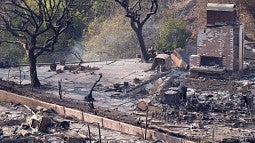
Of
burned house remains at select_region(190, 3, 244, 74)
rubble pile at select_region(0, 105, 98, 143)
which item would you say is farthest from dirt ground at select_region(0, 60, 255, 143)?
rubble pile at select_region(0, 105, 98, 143)

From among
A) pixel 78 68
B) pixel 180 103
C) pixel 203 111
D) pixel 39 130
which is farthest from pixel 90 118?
pixel 78 68

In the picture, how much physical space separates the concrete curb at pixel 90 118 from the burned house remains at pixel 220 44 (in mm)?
7414

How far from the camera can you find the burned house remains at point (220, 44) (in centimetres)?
2694

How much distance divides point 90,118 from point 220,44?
8467 millimetres

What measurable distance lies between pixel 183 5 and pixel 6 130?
90.5 feet

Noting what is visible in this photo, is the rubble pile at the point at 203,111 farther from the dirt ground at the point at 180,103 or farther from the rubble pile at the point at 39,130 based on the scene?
the rubble pile at the point at 39,130

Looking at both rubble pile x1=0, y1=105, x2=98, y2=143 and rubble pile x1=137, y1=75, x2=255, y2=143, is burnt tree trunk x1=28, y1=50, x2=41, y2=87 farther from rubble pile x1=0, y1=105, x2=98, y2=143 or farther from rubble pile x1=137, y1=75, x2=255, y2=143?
rubble pile x1=137, y1=75, x2=255, y2=143

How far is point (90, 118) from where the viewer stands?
21688 mm

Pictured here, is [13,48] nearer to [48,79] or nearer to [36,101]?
[48,79]

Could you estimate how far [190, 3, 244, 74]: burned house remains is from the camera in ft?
88.4

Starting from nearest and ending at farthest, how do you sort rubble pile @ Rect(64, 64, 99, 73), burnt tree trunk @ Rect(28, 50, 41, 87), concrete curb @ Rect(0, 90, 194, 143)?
concrete curb @ Rect(0, 90, 194, 143) < burnt tree trunk @ Rect(28, 50, 41, 87) < rubble pile @ Rect(64, 64, 99, 73)

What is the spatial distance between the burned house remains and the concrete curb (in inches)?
292

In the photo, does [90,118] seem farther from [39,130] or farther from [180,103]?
[180,103]

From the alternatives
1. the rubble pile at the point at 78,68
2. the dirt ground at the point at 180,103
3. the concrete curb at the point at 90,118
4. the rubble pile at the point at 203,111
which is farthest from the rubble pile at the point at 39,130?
the rubble pile at the point at 78,68
